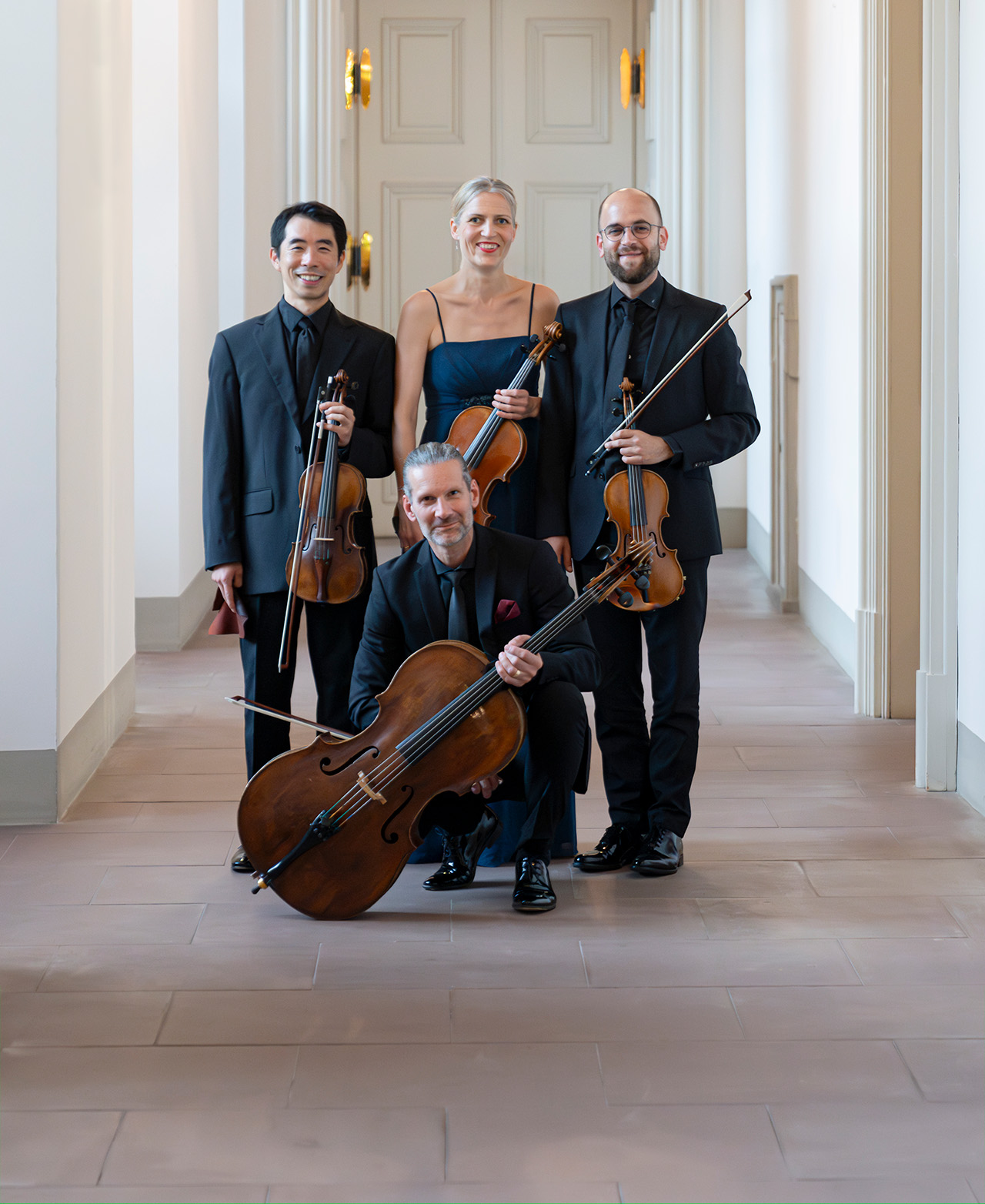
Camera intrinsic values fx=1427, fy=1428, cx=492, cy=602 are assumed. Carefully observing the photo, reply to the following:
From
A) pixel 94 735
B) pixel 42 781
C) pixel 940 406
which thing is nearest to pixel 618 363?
pixel 940 406

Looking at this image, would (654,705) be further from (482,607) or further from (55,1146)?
(55,1146)

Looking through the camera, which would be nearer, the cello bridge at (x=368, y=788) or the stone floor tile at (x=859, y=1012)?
the stone floor tile at (x=859, y=1012)

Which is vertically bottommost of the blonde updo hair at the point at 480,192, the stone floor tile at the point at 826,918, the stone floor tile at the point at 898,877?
the stone floor tile at the point at 826,918

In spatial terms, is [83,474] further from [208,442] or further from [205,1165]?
[205,1165]

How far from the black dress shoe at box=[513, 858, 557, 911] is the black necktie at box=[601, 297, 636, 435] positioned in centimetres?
88

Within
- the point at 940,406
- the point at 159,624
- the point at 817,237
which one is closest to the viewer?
the point at 940,406

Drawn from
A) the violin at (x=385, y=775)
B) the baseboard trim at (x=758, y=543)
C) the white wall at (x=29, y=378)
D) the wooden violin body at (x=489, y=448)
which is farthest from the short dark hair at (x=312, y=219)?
the baseboard trim at (x=758, y=543)

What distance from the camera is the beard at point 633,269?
112 inches

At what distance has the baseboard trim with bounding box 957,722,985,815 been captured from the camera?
3.46 m

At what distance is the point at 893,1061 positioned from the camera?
7.11ft

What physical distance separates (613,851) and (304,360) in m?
1.23

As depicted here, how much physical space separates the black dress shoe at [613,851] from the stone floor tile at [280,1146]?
1068 millimetres

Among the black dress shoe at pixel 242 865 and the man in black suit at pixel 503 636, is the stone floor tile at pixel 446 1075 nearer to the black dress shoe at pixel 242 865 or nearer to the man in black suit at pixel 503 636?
the man in black suit at pixel 503 636

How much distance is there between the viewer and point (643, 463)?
2.81 metres
